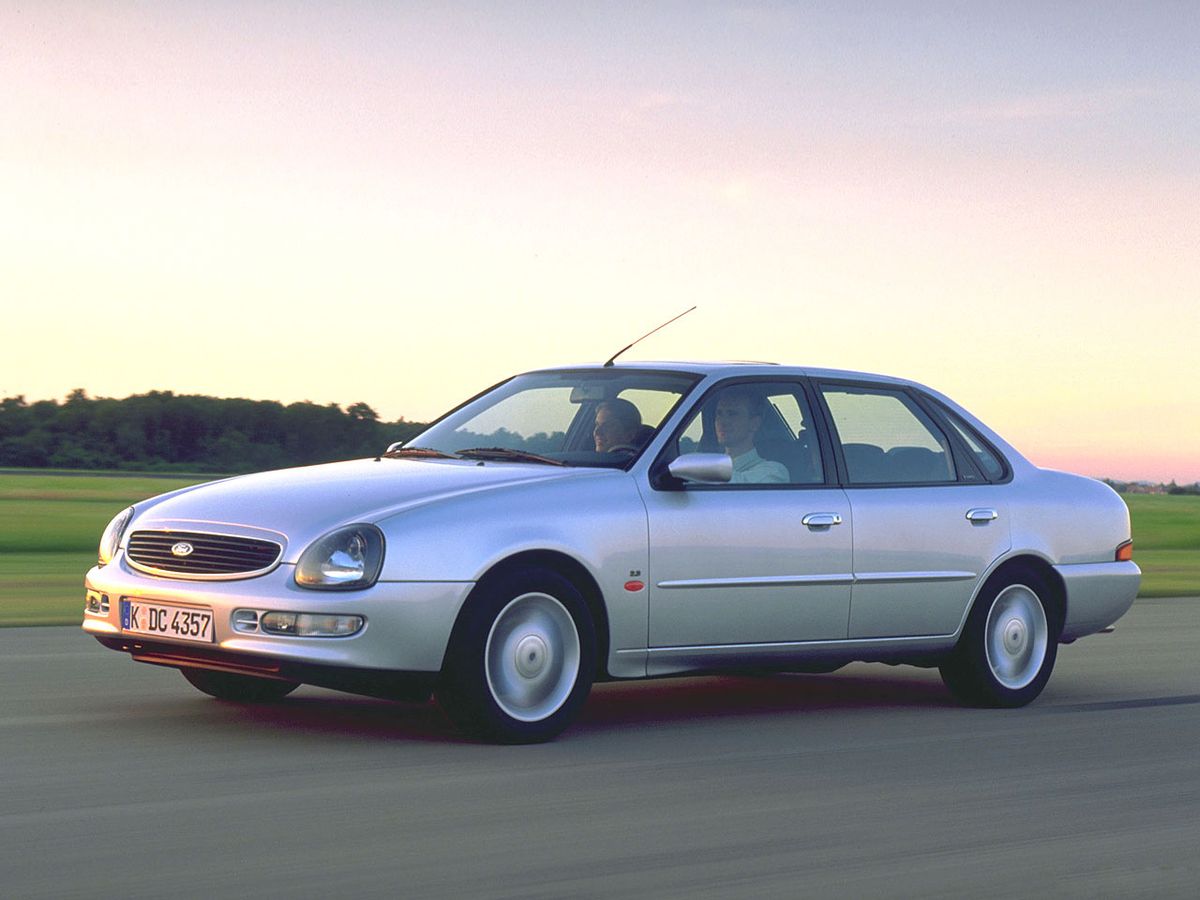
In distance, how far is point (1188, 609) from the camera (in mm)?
16469

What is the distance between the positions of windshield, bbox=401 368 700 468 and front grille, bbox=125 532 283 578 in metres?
1.46

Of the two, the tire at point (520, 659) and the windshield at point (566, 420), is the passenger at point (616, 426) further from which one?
the tire at point (520, 659)

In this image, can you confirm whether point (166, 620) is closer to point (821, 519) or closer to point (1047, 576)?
point (821, 519)

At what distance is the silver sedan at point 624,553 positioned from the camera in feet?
23.9

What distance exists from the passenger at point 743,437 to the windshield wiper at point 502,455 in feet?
2.83

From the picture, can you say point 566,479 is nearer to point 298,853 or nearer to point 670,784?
point 670,784

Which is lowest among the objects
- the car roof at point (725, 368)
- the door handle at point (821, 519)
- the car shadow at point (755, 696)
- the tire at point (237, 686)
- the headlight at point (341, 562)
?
the car shadow at point (755, 696)

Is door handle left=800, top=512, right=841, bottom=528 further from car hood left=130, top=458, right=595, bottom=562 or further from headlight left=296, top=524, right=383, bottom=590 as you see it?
headlight left=296, top=524, right=383, bottom=590

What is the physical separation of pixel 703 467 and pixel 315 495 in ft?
5.47

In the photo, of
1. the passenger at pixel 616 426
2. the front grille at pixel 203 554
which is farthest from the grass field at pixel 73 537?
the passenger at pixel 616 426

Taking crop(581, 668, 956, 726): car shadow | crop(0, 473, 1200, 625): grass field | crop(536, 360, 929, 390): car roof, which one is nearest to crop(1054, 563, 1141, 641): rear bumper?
crop(581, 668, 956, 726): car shadow

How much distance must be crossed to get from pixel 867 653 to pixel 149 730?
3.45 m

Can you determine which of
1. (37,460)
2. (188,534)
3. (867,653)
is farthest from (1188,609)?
(37,460)

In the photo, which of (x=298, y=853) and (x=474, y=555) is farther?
(x=474, y=555)
